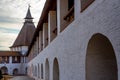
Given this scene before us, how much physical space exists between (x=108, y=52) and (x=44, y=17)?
10711mm

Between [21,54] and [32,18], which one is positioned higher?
[32,18]

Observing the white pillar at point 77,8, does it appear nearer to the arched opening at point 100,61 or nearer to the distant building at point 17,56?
the arched opening at point 100,61

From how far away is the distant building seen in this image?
2734 inches

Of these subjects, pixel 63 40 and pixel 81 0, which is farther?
pixel 63 40

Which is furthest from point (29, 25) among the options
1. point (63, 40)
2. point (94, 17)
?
point (94, 17)

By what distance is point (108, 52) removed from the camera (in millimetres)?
7887

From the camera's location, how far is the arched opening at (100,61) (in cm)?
773

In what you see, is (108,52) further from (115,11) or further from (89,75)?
(115,11)

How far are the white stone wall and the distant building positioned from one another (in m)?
58.1

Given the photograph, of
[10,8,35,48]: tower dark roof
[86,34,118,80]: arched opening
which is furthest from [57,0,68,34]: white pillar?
[10,8,35,48]: tower dark roof

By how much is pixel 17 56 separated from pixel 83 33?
64.0m

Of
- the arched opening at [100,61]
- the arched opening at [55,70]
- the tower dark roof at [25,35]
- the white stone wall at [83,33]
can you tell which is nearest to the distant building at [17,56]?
the tower dark roof at [25,35]

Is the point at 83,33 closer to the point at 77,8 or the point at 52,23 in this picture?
the point at 77,8

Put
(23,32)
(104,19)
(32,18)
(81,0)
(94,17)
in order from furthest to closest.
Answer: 1. (32,18)
2. (23,32)
3. (81,0)
4. (94,17)
5. (104,19)
